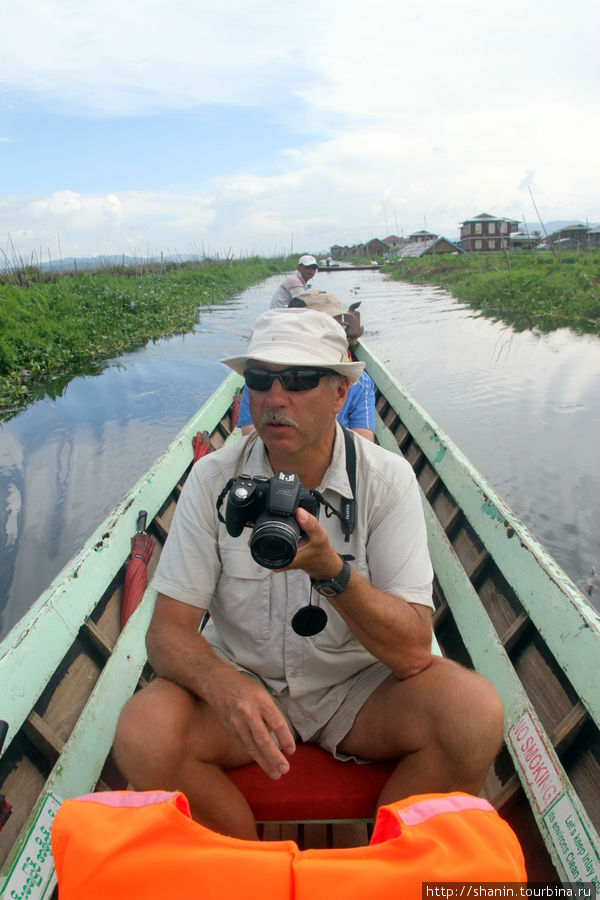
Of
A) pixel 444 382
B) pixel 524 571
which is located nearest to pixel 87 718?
pixel 524 571

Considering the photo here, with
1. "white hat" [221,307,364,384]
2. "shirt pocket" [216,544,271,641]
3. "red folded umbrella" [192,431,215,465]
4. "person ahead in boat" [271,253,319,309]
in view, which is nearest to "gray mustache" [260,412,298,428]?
"white hat" [221,307,364,384]

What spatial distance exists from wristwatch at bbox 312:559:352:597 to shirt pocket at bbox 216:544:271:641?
31 centimetres

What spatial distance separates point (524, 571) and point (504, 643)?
0.28 m

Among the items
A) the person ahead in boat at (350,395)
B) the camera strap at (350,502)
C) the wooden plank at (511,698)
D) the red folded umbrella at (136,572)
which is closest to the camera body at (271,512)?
the camera strap at (350,502)

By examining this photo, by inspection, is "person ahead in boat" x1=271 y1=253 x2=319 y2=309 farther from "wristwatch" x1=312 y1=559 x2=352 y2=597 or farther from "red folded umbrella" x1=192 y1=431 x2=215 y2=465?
"wristwatch" x1=312 y1=559 x2=352 y2=597

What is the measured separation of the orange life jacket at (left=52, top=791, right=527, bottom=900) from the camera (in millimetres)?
924

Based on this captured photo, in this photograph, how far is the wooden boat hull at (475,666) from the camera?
1464 millimetres

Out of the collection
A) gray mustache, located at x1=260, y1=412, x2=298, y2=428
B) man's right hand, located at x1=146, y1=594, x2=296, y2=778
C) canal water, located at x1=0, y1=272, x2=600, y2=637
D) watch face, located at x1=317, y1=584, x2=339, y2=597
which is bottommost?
canal water, located at x1=0, y1=272, x2=600, y2=637

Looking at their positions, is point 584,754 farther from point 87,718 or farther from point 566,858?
→ point 87,718

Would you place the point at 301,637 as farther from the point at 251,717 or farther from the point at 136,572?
the point at 136,572

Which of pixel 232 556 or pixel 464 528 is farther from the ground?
pixel 232 556

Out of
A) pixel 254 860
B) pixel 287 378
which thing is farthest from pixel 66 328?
pixel 254 860

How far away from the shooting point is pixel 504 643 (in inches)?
81.6

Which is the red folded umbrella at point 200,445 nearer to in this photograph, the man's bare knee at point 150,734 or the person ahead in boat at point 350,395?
the person ahead in boat at point 350,395
